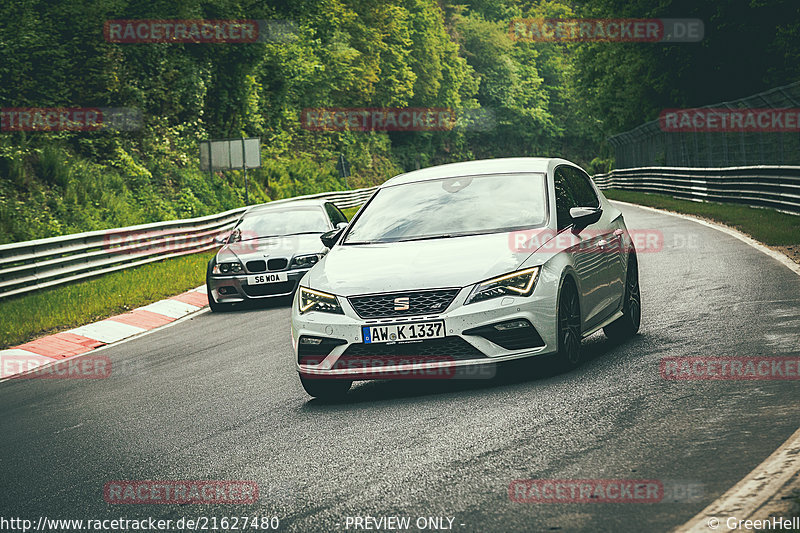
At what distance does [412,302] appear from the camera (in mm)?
7082

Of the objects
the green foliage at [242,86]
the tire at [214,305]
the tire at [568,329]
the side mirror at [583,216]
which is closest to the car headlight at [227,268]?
the tire at [214,305]

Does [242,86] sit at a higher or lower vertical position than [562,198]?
higher

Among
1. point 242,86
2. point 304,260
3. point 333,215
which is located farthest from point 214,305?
point 242,86

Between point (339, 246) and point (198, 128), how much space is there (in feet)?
108

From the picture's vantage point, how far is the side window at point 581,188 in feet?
30.1

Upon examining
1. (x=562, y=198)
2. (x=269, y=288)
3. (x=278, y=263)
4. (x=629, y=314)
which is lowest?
(x=269, y=288)

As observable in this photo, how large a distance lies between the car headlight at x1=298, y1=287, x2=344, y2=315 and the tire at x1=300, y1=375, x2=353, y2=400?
509 millimetres

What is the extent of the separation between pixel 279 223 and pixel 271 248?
1211mm

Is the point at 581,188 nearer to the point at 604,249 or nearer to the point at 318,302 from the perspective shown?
the point at 604,249

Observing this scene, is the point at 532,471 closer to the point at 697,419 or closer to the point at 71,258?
the point at 697,419

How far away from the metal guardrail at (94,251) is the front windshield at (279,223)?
3.14 m

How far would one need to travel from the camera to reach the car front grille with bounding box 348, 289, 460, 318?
7.06 meters

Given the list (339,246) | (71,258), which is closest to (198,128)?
(71,258)

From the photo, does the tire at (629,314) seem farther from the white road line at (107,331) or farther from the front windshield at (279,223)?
the front windshield at (279,223)
